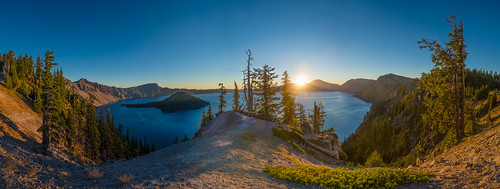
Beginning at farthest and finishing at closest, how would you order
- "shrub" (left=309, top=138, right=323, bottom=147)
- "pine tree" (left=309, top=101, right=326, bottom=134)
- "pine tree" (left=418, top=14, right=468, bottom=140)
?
1. "pine tree" (left=309, top=101, right=326, bottom=134)
2. "shrub" (left=309, top=138, right=323, bottom=147)
3. "pine tree" (left=418, top=14, right=468, bottom=140)

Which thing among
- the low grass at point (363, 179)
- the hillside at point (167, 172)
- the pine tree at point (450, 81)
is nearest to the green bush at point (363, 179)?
the low grass at point (363, 179)

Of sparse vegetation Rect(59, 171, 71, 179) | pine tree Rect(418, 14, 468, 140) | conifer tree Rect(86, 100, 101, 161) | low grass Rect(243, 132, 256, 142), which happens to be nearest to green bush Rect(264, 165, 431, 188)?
sparse vegetation Rect(59, 171, 71, 179)

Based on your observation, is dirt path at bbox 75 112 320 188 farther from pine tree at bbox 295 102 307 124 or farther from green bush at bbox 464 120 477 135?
pine tree at bbox 295 102 307 124

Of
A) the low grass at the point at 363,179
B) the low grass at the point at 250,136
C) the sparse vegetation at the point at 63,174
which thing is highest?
the sparse vegetation at the point at 63,174

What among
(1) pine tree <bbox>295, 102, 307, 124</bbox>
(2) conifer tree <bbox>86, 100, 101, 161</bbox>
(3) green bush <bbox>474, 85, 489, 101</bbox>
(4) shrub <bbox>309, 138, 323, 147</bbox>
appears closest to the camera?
(4) shrub <bbox>309, 138, 323, 147</bbox>

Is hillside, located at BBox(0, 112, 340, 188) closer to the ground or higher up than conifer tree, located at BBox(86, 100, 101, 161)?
higher up

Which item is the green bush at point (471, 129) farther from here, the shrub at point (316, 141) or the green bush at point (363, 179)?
the green bush at point (363, 179)

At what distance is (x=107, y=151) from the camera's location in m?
61.9

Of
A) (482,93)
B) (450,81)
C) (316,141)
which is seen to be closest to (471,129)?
(450,81)

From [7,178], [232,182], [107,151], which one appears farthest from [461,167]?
[107,151]

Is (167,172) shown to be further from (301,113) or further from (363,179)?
(301,113)

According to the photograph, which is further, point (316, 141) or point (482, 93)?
point (482, 93)

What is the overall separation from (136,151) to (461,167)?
87021 millimetres

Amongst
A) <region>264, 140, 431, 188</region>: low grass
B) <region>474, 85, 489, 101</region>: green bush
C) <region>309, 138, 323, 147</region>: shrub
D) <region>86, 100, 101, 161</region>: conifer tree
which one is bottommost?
<region>86, 100, 101, 161</region>: conifer tree
